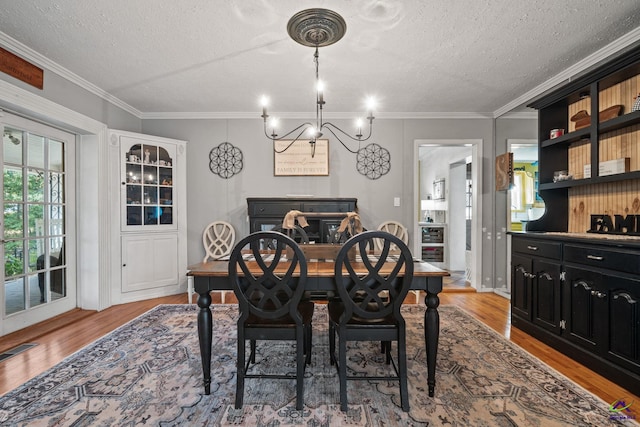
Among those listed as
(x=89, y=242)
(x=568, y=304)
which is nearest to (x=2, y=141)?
(x=89, y=242)

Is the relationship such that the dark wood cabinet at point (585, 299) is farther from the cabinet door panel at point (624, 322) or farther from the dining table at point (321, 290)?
the dining table at point (321, 290)

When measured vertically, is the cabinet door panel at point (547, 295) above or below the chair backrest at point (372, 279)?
below

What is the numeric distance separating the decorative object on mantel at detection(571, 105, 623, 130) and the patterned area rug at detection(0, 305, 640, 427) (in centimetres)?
199

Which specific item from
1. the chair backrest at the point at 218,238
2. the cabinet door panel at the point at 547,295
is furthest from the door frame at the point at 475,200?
the chair backrest at the point at 218,238

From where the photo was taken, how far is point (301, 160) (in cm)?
424

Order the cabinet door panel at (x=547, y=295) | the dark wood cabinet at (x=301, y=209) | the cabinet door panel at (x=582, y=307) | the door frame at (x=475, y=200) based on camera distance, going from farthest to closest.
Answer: the door frame at (x=475, y=200)
the dark wood cabinet at (x=301, y=209)
the cabinet door panel at (x=547, y=295)
the cabinet door panel at (x=582, y=307)

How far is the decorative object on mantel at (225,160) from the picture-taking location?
4.27 metres

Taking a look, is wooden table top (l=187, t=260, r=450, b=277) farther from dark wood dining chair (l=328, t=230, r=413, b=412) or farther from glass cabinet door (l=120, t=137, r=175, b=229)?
glass cabinet door (l=120, t=137, r=175, b=229)

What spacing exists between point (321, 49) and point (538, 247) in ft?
8.18

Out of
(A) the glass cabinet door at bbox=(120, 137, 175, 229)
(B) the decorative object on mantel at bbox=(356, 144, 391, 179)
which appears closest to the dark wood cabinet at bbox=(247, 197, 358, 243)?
(B) the decorative object on mantel at bbox=(356, 144, 391, 179)

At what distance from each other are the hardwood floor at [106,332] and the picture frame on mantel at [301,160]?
1.87 m

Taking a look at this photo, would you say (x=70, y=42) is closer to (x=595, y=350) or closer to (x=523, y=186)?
(x=595, y=350)

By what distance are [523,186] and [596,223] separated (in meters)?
4.07

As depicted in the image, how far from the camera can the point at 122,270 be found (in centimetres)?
365
